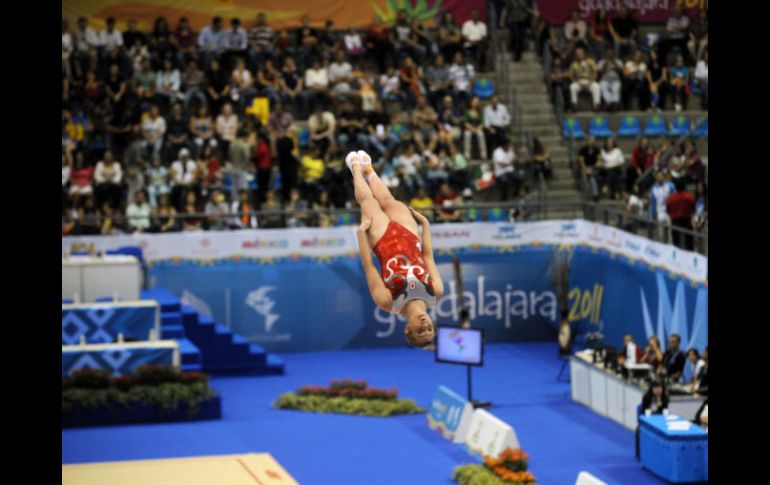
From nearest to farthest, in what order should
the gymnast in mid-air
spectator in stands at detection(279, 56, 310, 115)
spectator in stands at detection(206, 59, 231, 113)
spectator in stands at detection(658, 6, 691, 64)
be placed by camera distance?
1. the gymnast in mid-air
2. spectator in stands at detection(206, 59, 231, 113)
3. spectator in stands at detection(279, 56, 310, 115)
4. spectator in stands at detection(658, 6, 691, 64)

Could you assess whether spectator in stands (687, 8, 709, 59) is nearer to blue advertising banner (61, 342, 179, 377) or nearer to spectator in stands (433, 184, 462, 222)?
spectator in stands (433, 184, 462, 222)

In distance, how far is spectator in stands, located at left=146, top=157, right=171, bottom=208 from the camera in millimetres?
23656

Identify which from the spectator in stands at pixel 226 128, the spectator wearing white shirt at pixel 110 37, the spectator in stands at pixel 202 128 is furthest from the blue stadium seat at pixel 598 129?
the spectator wearing white shirt at pixel 110 37

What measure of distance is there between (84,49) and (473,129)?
6.98 m

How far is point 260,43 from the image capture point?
25.9 metres

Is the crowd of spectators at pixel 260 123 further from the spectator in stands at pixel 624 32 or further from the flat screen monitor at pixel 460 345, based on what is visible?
the flat screen monitor at pixel 460 345

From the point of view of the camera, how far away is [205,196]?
23859 mm

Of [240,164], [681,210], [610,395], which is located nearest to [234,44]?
[240,164]

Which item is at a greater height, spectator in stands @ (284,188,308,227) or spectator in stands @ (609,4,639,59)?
spectator in stands @ (609,4,639,59)

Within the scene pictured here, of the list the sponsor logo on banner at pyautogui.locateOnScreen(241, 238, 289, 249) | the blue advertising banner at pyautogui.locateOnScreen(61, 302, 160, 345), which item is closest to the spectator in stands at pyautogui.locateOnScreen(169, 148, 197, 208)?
the sponsor logo on banner at pyautogui.locateOnScreen(241, 238, 289, 249)

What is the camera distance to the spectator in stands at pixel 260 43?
25703 millimetres

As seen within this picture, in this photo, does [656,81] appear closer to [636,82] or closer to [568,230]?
[636,82]
